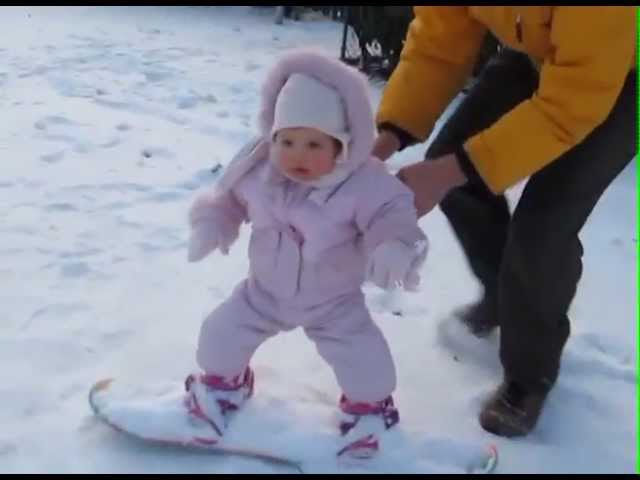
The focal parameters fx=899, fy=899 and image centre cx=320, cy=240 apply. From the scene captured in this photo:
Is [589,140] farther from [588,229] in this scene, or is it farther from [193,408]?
[588,229]

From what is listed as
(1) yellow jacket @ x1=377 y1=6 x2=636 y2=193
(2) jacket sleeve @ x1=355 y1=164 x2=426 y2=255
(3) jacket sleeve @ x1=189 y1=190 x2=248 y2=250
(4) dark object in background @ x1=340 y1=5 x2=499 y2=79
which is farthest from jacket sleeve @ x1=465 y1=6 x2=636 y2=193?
(4) dark object in background @ x1=340 y1=5 x2=499 y2=79

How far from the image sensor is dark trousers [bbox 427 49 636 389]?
154 cm


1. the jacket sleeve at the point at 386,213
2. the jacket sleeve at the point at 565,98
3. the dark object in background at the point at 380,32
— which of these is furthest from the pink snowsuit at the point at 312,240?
the dark object in background at the point at 380,32

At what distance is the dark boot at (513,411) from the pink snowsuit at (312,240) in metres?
0.23

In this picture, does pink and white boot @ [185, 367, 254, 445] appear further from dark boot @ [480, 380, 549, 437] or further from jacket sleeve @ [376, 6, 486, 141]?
jacket sleeve @ [376, 6, 486, 141]

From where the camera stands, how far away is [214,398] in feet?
5.23

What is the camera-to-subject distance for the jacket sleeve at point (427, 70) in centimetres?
170

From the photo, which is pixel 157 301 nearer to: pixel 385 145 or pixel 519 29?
pixel 385 145

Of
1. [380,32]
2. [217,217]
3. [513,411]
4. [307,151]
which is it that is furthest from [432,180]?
[380,32]

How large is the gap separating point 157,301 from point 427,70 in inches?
33.1

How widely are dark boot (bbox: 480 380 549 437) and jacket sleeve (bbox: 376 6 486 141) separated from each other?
514 millimetres

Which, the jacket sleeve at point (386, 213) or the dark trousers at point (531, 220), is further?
the dark trousers at point (531, 220)

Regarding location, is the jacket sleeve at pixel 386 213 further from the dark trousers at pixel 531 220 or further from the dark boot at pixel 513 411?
the dark boot at pixel 513 411

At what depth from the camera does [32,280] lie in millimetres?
2166
